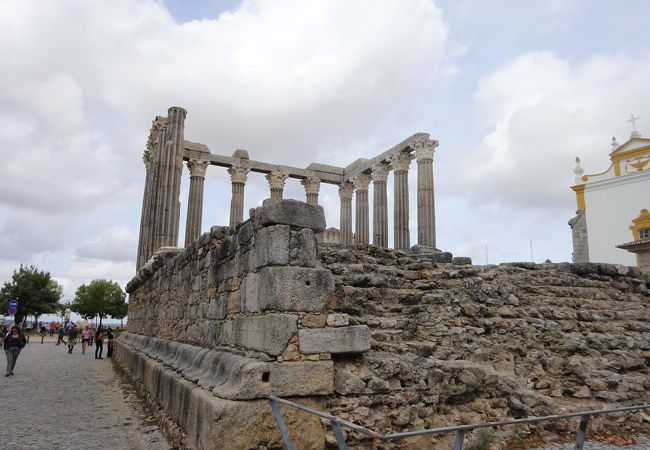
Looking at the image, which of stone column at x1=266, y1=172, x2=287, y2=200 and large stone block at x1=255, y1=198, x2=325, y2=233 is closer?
large stone block at x1=255, y1=198, x2=325, y2=233

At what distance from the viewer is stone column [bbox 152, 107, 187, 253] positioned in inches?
627

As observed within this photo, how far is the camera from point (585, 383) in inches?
212

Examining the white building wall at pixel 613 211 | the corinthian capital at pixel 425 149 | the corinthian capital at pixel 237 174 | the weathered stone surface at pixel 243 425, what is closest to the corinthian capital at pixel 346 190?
the corinthian capital at pixel 237 174

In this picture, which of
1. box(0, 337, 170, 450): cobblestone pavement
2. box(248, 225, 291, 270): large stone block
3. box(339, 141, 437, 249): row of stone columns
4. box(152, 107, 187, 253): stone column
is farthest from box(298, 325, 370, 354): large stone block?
box(339, 141, 437, 249): row of stone columns

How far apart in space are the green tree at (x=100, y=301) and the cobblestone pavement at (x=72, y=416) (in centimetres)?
4289

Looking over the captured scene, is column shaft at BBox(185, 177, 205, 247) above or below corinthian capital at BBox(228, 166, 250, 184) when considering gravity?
below

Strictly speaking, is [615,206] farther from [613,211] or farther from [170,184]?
[170,184]

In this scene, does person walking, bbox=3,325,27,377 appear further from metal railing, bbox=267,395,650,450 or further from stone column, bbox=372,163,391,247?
stone column, bbox=372,163,391,247

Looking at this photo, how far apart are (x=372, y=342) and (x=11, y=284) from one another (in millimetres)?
45246

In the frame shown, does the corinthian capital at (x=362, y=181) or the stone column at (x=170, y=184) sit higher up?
the corinthian capital at (x=362, y=181)

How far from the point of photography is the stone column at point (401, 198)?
20.7 metres

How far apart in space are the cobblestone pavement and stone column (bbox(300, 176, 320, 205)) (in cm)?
1491

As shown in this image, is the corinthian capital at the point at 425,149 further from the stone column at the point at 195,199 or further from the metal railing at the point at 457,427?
the metal railing at the point at 457,427

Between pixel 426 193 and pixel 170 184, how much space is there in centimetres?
1019
